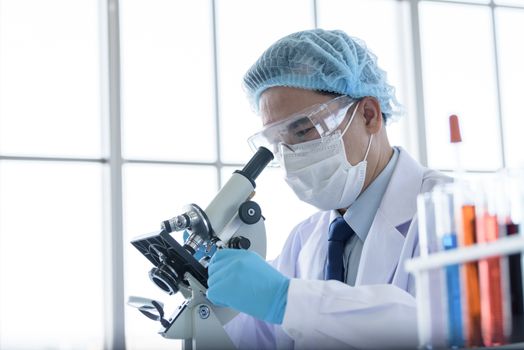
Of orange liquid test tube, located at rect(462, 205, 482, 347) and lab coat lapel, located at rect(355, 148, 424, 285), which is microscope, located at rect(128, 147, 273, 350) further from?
orange liquid test tube, located at rect(462, 205, 482, 347)

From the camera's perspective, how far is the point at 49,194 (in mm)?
3291

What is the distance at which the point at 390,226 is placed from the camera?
205 cm

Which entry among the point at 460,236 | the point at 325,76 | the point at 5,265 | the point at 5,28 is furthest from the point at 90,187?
the point at 460,236

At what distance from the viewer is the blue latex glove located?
1.64 m

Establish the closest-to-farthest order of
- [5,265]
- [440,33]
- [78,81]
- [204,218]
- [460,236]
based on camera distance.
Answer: [460,236], [204,218], [5,265], [78,81], [440,33]

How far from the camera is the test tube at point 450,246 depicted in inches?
44.7

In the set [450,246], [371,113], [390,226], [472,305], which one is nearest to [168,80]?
[371,113]

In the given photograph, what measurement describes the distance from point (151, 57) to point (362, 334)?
7.39 feet

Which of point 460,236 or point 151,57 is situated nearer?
point 460,236

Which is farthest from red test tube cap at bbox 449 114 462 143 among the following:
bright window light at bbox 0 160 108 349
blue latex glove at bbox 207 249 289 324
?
bright window light at bbox 0 160 108 349

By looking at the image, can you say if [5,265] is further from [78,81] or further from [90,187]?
[78,81]

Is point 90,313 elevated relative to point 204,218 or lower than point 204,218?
lower

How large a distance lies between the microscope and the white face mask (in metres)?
0.16

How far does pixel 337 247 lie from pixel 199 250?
1.53 feet
